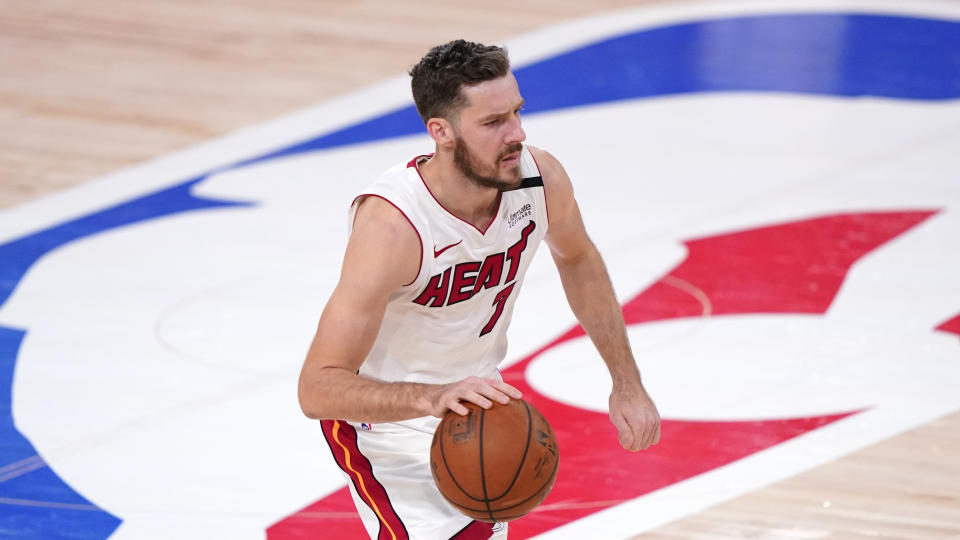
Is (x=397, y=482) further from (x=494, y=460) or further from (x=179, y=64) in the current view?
(x=179, y=64)

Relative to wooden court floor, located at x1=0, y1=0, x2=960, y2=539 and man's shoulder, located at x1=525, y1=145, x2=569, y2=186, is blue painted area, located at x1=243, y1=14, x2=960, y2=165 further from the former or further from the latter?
man's shoulder, located at x1=525, y1=145, x2=569, y2=186

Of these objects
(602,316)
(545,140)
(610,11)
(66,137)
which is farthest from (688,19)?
(602,316)

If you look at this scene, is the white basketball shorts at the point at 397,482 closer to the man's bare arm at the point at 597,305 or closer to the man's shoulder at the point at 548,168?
the man's bare arm at the point at 597,305

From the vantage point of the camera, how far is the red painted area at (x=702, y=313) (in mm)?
4938

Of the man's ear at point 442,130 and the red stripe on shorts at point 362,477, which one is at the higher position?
the man's ear at point 442,130

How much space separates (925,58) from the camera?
32.3 ft

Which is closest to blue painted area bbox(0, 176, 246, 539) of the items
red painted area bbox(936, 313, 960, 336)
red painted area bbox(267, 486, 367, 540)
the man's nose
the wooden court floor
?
red painted area bbox(267, 486, 367, 540)

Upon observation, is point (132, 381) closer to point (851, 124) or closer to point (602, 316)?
point (602, 316)

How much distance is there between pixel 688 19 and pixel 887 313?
4.92 metres

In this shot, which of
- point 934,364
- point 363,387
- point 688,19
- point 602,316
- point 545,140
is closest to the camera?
point 363,387

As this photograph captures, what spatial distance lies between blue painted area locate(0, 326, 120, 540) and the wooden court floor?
2.85m

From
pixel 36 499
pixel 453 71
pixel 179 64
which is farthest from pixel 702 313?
pixel 179 64

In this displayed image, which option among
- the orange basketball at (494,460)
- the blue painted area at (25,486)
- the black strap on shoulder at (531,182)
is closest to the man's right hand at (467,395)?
the orange basketball at (494,460)

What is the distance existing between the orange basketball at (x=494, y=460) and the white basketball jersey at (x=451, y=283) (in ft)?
1.17
